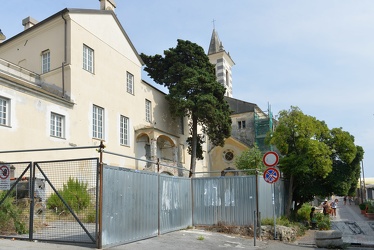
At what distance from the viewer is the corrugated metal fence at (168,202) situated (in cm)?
984

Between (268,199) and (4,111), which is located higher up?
(4,111)

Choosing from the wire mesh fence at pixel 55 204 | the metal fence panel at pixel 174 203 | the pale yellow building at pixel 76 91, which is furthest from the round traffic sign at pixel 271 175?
the pale yellow building at pixel 76 91

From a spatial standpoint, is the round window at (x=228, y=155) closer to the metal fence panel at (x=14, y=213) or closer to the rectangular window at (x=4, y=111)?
the rectangular window at (x=4, y=111)

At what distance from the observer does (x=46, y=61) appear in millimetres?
24672

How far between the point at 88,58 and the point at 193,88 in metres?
10.2

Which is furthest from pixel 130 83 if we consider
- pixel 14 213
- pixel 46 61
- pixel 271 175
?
pixel 14 213

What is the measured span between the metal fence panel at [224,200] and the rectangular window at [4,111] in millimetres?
9826

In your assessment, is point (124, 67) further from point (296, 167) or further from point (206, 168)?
point (206, 168)

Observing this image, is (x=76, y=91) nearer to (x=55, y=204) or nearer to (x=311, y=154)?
(x=55, y=204)

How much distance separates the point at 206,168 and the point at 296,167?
2229 centimetres

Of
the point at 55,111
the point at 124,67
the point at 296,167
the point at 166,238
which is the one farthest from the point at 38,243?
the point at 124,67

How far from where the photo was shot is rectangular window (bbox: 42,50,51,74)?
2434cm

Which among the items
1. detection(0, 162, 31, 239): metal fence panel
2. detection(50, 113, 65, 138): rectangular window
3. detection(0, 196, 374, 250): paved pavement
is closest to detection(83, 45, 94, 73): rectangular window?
detection(50, 113, 65, 138): rectangular window

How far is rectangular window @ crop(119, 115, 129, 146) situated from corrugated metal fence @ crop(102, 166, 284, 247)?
12.7 meters
